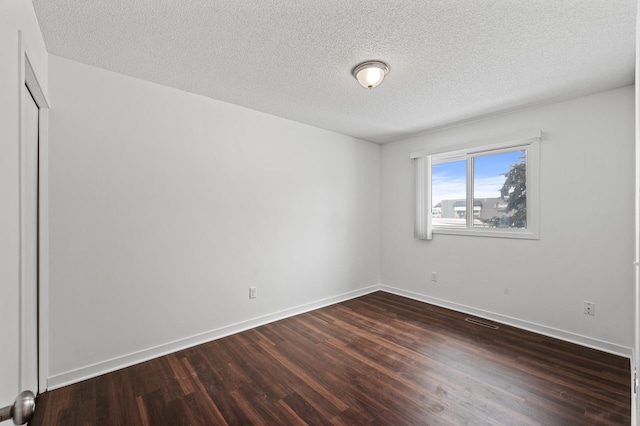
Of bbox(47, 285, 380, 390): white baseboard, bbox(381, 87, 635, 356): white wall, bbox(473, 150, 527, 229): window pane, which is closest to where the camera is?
bbox(47, 285, 380, 390): white baseboard

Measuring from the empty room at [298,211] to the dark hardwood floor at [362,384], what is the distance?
0.07 ft

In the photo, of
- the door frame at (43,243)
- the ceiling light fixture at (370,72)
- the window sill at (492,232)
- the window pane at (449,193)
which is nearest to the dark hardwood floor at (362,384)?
the door frame at (43,243)

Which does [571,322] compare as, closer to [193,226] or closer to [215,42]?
[193,226]

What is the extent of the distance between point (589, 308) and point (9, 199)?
4.23 m

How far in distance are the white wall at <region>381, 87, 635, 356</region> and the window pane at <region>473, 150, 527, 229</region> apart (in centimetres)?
22

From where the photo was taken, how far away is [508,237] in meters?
3.34

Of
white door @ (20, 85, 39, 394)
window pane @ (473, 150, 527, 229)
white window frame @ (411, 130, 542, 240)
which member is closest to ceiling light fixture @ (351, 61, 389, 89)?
white window frame @ (411, 130, 542, 240)

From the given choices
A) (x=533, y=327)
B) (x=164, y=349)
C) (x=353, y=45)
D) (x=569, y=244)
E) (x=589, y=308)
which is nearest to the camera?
(x=353, y=45)

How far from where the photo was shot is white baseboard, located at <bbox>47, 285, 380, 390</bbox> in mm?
2184

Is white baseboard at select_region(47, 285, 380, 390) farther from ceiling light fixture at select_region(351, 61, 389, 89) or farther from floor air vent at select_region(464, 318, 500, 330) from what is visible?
ceiling light fixture at select_region(351, 61, 389, 89)

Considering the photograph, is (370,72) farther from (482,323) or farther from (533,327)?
(533,327)

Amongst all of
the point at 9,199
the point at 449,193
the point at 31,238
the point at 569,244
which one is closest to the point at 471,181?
the point at 449,193

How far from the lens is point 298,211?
372cm

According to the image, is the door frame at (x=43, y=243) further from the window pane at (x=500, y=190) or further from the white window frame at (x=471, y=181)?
the window pane at (x=500, y=190)
